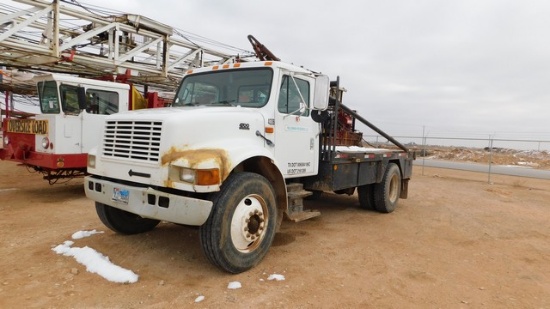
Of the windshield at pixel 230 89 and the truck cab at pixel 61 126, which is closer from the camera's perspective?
the windshield at pixel 230 89

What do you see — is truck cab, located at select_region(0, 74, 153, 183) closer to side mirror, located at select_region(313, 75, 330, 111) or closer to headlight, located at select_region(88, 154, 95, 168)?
headlight, located at select_region(88, 154, 95, 168)

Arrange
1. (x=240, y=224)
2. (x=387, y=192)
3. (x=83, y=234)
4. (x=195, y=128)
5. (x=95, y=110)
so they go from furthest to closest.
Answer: (x=95, y=110)
(x=387, y=192)
(x=83, y=234)
(x=240, y=224)
(x=195, y=128)

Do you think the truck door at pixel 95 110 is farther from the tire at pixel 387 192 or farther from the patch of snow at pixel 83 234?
the tire at pixel 387 192

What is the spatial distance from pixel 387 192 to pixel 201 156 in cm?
491

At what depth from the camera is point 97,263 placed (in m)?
4.00

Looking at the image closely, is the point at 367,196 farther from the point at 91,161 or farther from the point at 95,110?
the point at 95,110

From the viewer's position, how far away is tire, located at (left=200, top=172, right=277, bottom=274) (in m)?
3.61

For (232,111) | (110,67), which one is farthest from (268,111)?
(110,67)

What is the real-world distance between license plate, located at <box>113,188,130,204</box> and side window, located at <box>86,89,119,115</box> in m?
4.73

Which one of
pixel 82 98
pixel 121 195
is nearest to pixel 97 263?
pixel 121 195

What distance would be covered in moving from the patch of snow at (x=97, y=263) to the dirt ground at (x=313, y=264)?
0.28ft

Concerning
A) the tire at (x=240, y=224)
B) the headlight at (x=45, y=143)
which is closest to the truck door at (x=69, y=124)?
the headlight at (x=45, y=143)

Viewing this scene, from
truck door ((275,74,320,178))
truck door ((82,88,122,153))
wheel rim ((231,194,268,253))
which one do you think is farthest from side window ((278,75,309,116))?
truck door ((82,88,122,153))

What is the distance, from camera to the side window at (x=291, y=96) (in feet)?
15.6
